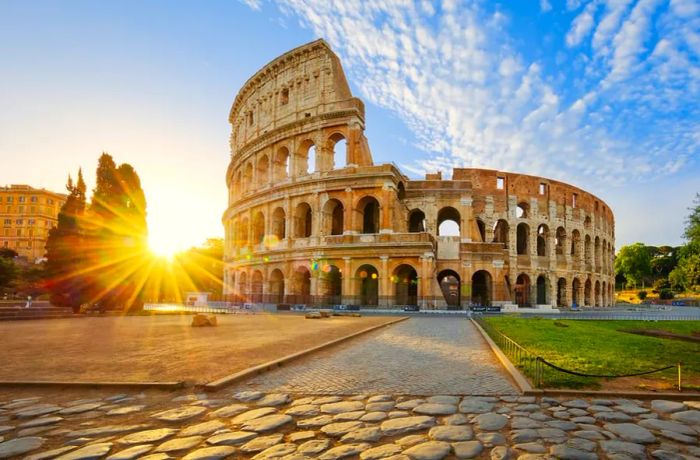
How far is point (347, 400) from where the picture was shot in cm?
550

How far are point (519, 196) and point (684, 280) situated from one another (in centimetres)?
2392

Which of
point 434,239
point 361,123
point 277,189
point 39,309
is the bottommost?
point 39,309

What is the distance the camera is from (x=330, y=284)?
34062mm

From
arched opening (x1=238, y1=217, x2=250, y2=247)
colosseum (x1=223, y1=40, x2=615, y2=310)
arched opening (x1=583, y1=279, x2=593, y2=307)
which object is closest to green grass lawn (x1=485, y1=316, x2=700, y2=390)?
colosseum (x1=223, y1=40, x2=615, y2=310)

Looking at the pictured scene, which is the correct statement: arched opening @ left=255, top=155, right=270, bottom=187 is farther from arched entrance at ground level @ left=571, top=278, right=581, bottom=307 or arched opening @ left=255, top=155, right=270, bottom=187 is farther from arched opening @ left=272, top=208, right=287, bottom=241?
arched entrance at ground level @ left=571, top=278, right=581, bottom=307

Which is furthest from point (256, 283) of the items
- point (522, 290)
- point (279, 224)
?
point (522, 290)

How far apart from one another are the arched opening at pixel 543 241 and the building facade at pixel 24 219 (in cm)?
8309

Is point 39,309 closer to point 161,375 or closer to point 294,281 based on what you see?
point 294,281

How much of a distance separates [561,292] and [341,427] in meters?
45.3

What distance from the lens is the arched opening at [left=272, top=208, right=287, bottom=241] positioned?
123 ft

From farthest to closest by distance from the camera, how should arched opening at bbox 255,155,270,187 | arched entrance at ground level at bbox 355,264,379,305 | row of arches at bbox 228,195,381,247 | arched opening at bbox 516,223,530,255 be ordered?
arched opening at bbox 516,223,530,255 → arched opening at bbox 255,155,270,187 → row of arches at bbox 228,195,381,247 → arched entrance at ground level at bbox 355,264,379,305

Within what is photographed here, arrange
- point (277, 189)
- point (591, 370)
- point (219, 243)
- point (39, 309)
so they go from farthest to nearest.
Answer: point (219, 243), point (277, 189), point (39, 309), point (591, 370)

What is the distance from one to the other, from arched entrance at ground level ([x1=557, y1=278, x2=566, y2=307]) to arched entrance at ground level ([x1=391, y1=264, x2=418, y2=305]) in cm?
1796

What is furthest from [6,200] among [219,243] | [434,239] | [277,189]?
[434,239]
